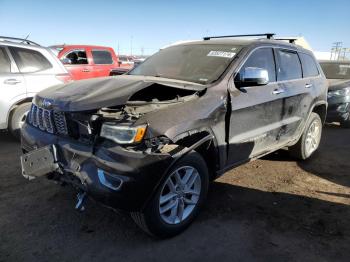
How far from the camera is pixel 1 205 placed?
3762 millimetres

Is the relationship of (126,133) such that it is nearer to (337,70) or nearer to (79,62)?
(337,70)

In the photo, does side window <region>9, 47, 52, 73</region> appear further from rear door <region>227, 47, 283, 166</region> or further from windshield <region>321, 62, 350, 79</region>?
windshield <region>321, 62, 350, 79</region>

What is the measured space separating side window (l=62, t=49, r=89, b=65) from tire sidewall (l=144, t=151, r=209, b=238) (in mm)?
8737

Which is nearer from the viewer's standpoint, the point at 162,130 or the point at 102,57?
the point at 162,130

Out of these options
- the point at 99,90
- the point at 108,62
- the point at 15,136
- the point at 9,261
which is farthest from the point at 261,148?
the point at 108,62

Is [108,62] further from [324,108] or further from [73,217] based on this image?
[73,217]

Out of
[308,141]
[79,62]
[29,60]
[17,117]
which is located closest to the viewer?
[308,141]

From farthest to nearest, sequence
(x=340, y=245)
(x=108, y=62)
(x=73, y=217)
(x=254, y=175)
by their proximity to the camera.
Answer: (x=108, y=62) < (x=254, y=175) < (x=73, y=217) < (x=340, y=245)

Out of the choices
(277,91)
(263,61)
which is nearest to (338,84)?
(277,91)

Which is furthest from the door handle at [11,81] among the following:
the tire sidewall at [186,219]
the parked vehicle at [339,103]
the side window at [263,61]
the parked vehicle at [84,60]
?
the parked vehicle at [339,103]

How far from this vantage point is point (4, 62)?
19.9 ft

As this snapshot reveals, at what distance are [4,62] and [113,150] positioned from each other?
13.8 feet

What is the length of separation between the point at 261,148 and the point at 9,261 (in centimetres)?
290

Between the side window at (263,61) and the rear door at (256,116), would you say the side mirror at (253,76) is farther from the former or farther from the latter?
the side window at (263,61)
